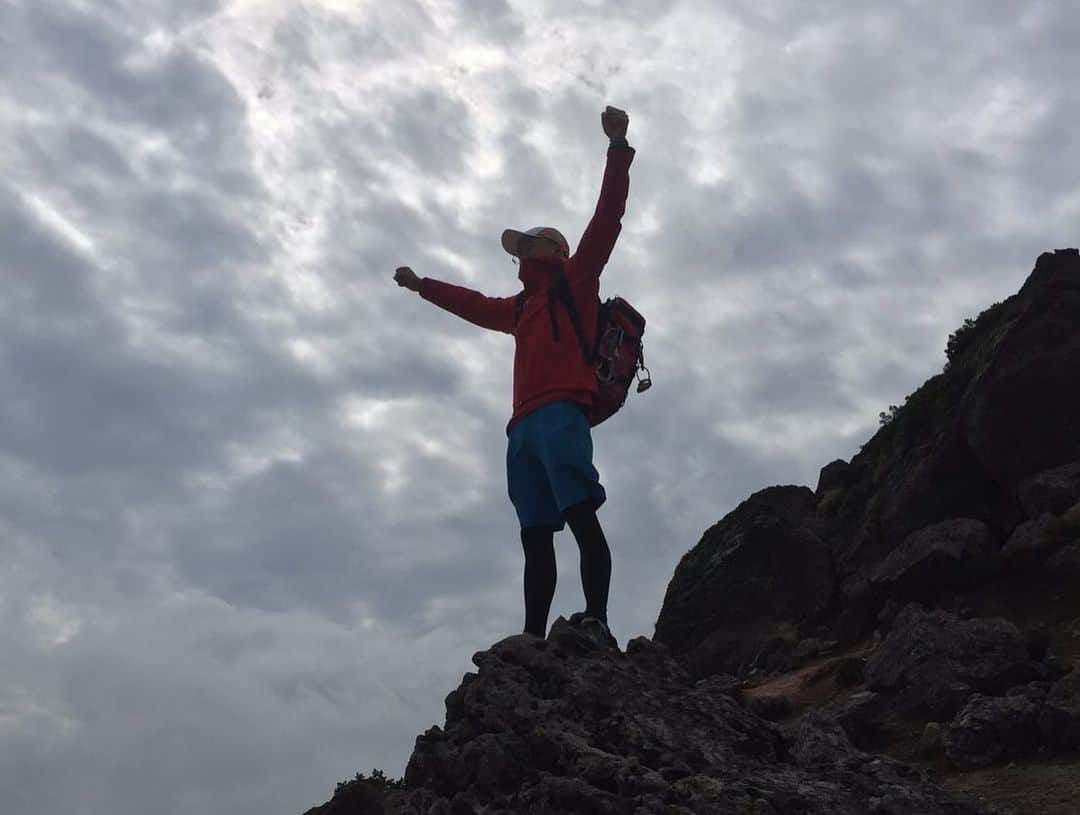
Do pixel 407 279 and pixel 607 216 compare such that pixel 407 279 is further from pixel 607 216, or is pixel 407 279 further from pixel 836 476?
pixel 836 476

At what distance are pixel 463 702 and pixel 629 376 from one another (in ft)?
11.1

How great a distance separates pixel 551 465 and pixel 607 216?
2274 millimetres

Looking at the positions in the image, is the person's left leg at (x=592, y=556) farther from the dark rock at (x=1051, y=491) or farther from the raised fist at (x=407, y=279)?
A: the dark rock at (x=1051, y=491)

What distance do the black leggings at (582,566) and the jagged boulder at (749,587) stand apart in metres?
8.30

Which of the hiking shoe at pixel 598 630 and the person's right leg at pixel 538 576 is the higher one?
the person's right leg at pixel 538 576

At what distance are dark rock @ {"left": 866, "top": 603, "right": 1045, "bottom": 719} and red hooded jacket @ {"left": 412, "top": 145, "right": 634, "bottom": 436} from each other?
4.08 m

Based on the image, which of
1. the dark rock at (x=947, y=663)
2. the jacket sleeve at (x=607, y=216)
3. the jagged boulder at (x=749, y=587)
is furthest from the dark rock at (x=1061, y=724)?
the jagged boulder at (x=749, y=587)

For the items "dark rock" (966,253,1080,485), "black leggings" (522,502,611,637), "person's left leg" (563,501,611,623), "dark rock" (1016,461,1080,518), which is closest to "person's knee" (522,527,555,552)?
"black leggings" (522,502,611,637)

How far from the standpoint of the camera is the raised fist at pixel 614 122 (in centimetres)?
949

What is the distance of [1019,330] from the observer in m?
17.0

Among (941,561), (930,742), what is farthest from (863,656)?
(930,742)

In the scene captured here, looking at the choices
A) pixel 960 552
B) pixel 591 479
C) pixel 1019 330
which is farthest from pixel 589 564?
pixel 1019 330

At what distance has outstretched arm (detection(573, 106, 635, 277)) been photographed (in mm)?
9523

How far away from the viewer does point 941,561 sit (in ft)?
46.2
